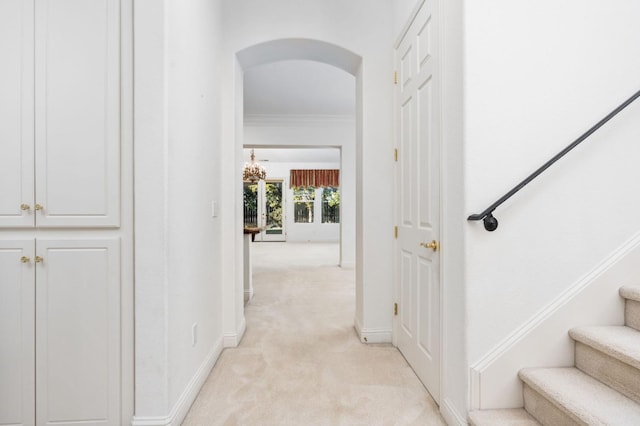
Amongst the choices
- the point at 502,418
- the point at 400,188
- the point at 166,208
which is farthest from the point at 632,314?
the point at 166,208

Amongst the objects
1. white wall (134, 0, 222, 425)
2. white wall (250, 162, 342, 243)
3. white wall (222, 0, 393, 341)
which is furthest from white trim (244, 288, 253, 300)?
white wall (250, 162, 342, 243)

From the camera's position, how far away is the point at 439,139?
1946 millimetres

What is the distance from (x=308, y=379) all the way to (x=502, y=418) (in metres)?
1.13

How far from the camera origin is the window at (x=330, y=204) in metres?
12.0

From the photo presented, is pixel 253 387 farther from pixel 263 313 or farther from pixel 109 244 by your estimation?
pixel 263 313

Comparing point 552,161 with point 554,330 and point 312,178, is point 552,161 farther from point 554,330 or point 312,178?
point 312,178

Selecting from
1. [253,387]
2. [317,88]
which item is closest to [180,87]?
[253,387]

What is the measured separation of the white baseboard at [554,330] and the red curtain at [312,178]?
10.1 meters

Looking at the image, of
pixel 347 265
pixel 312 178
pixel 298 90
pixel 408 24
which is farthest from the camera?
pixel 312 178

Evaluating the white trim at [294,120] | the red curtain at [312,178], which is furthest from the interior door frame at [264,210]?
the white trim at [294,120]

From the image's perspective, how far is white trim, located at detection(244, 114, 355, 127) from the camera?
6.52 metres

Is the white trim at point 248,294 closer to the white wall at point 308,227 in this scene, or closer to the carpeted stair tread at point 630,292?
the carpeted stair tread at point 630,292

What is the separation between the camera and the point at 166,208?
1.64 metres

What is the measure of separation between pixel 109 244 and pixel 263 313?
7.57 feet
